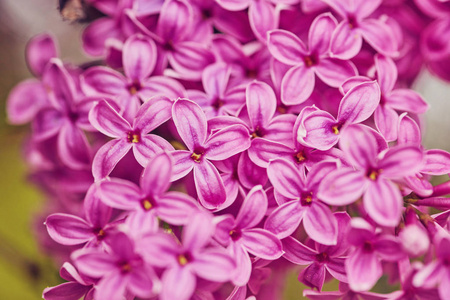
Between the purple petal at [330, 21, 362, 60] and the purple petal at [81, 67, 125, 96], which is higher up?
the purple petal at [330, 21, 362, 60]

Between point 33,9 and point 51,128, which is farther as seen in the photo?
point 33,9

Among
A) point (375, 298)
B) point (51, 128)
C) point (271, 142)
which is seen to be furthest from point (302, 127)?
point (51, 128)

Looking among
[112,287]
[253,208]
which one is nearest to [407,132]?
[253,208]

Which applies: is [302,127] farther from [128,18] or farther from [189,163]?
[128,18]

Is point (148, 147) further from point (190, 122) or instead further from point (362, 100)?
point (362, 100)

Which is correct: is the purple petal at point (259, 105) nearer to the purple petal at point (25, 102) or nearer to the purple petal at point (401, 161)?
the purple petal at point (401, 161)

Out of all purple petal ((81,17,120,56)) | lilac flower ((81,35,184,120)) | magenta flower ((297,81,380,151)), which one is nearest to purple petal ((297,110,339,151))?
magenta flower ((297,81,380,151))

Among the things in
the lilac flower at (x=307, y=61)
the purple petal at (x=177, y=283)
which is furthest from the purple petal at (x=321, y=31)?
the purple petal at (x=177, y=283)

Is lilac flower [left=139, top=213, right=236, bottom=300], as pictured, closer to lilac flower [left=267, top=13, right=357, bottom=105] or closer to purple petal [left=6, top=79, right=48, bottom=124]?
lilac flower [left=267, top=13, right=357, bottom=105]
